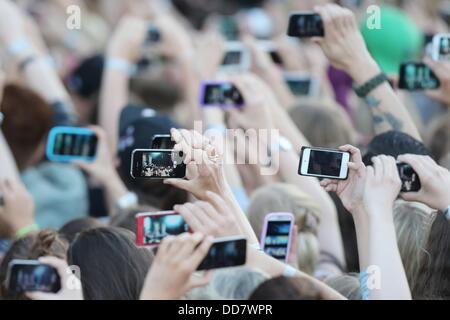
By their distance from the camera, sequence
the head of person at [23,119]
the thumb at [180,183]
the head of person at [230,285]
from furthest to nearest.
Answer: the head of person at [23,119] → the thumb at [180,183] → the head of person at [230,285]

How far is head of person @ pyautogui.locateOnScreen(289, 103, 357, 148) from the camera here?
16.4 ft

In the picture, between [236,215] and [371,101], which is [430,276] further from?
[371,101]

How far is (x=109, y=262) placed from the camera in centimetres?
305

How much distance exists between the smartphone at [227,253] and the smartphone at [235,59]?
3164 mm

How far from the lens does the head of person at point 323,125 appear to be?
5.00 metres

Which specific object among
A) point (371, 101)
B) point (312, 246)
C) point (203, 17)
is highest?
point (203, 17)

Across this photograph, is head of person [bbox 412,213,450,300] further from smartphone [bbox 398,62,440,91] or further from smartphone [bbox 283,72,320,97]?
smartphone [bbox 283,72,320,97]

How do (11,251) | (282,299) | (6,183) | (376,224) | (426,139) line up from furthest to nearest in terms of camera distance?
1. (426,139)
2. (6,183)
3. (11,251)
4. (376,224)
5. (282,299)

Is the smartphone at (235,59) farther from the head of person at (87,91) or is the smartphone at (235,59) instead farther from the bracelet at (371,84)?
the bracelet at (371,84)

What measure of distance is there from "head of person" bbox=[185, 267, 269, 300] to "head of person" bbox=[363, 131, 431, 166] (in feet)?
2.84

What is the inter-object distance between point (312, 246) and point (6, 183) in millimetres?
1248

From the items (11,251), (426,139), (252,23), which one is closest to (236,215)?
(11,251)

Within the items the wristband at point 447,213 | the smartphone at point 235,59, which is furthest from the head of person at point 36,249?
the smartphone at point 235,59
